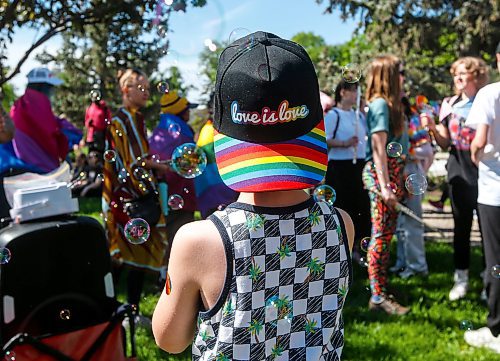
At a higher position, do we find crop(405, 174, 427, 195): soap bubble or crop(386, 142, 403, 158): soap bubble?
crop(386, 142, 403, 158): soap bubble

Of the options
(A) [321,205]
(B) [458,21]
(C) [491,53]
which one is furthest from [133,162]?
(C) [491,53]

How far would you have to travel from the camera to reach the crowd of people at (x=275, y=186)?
4.21 ft

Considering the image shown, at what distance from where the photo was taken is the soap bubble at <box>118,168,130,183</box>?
12.2 ft

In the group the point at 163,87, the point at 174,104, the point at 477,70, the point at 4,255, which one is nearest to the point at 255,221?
the point at 4,255

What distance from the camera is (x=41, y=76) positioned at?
14.7 ft

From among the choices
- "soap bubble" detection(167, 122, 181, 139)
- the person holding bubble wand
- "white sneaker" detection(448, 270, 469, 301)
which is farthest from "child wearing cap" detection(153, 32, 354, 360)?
"white sneaker" detection(448, 270, 469, 301)

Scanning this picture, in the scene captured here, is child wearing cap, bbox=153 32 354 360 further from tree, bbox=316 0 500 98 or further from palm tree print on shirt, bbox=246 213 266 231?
tree, bbox=316 0 500 98

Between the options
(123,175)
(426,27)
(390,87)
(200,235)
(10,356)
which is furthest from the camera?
(426,27)

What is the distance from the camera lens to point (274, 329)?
4.39 feet

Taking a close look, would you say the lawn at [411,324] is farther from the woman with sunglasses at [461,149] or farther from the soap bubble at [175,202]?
the soap bubble at [175,202]

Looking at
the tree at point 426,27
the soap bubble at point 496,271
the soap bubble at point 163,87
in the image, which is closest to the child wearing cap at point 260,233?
the soap bubble at point 163,87

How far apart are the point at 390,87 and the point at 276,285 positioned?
2845 millimetres

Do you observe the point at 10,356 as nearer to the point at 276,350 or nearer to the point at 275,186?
the point at 276,350

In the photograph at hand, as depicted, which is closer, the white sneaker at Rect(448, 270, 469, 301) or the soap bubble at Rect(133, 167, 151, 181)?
the soap bubble at Rect(133, 167, 151, 181)
